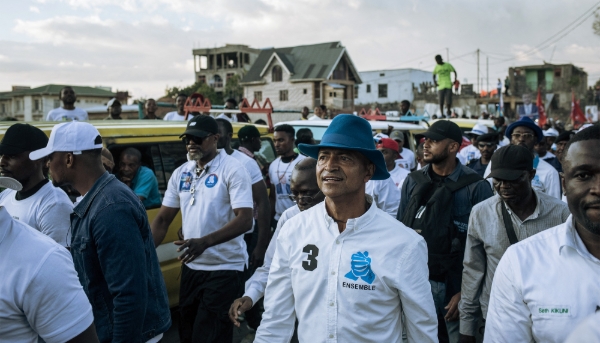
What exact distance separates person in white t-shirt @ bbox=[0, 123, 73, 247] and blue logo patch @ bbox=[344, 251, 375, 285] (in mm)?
2064

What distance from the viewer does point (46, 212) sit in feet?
12.1

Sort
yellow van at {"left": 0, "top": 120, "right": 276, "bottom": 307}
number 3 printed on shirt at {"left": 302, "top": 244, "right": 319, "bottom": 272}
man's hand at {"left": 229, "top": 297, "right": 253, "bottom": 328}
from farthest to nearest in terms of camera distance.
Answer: yellow van at {"left": 0, "top": 120, "right": 276, "bottom": 307} < man's hand at {"left": 229, "top": 297, "right": 253, "bottom": 328} < number 3 printed on shirt at {"left": 302, "top": 244, "right": 319, "bottom": 272}

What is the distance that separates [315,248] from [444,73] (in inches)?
486

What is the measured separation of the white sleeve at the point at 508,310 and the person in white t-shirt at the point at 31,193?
8.77 ft

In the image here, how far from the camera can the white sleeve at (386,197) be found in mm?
5484

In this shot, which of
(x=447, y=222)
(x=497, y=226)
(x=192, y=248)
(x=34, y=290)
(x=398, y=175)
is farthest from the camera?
(x=398, y=175)

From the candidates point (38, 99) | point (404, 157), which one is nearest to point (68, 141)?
point (404, 157)

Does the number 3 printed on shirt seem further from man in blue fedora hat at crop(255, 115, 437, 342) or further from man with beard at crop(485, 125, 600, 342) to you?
man with beard at crop(485, 125, 600, 342)

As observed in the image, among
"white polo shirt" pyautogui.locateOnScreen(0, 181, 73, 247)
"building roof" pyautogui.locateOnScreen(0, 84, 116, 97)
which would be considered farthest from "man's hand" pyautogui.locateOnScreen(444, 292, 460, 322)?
"building roof" pyautogui.locateOnScreen(0, 84, 116, 97)

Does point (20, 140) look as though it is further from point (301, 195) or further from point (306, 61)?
point (306, 61)

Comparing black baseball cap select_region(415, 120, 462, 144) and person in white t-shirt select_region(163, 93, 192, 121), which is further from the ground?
person in white t-shirt select_region(163, 93, 192, 121)

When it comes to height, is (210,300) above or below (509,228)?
below

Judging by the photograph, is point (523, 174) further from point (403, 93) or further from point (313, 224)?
point (403, 93)

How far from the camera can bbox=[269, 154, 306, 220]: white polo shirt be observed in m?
6.76
